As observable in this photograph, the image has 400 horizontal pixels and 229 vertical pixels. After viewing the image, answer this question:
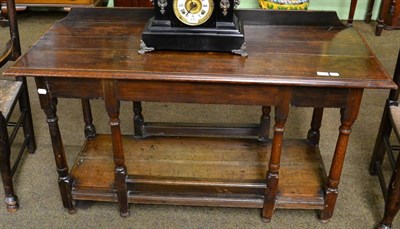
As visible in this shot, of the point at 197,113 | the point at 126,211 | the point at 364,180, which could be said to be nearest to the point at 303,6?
the point at 197,113

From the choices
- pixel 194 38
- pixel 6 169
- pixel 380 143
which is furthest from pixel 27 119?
pixel 380 143

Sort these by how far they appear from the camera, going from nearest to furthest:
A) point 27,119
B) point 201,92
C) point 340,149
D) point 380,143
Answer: point 201,92 → point 340,149 → point 380,143 → point 27,119

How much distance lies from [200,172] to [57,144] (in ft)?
2.07

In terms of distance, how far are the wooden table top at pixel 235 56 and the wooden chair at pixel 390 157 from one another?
0.35 m

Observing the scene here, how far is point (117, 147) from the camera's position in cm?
180

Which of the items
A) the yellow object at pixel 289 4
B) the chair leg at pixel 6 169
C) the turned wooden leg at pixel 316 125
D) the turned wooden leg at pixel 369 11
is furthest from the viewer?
the turned wooden leg at pixel 369 11

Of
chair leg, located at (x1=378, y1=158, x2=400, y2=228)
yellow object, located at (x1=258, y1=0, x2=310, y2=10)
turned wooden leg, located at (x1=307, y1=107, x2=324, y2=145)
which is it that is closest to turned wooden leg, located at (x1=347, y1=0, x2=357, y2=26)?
yellow object, located at (x1=258, y1=0, x2=310, y2=10)

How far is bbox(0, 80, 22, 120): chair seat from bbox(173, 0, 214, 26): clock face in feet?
2.86

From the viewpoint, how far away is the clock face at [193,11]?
5.47ft

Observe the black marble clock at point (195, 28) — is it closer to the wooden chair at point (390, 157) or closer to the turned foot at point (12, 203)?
the wooden chair at point (390, 157)

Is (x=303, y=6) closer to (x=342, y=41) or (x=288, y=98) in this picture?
(x=342, y=41)

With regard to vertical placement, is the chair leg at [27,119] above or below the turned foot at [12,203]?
above

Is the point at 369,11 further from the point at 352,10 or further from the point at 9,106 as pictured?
the point at 9,106

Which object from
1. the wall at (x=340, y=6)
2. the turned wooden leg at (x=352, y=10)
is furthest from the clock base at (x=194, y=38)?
the wall at (x=340, y=6)
